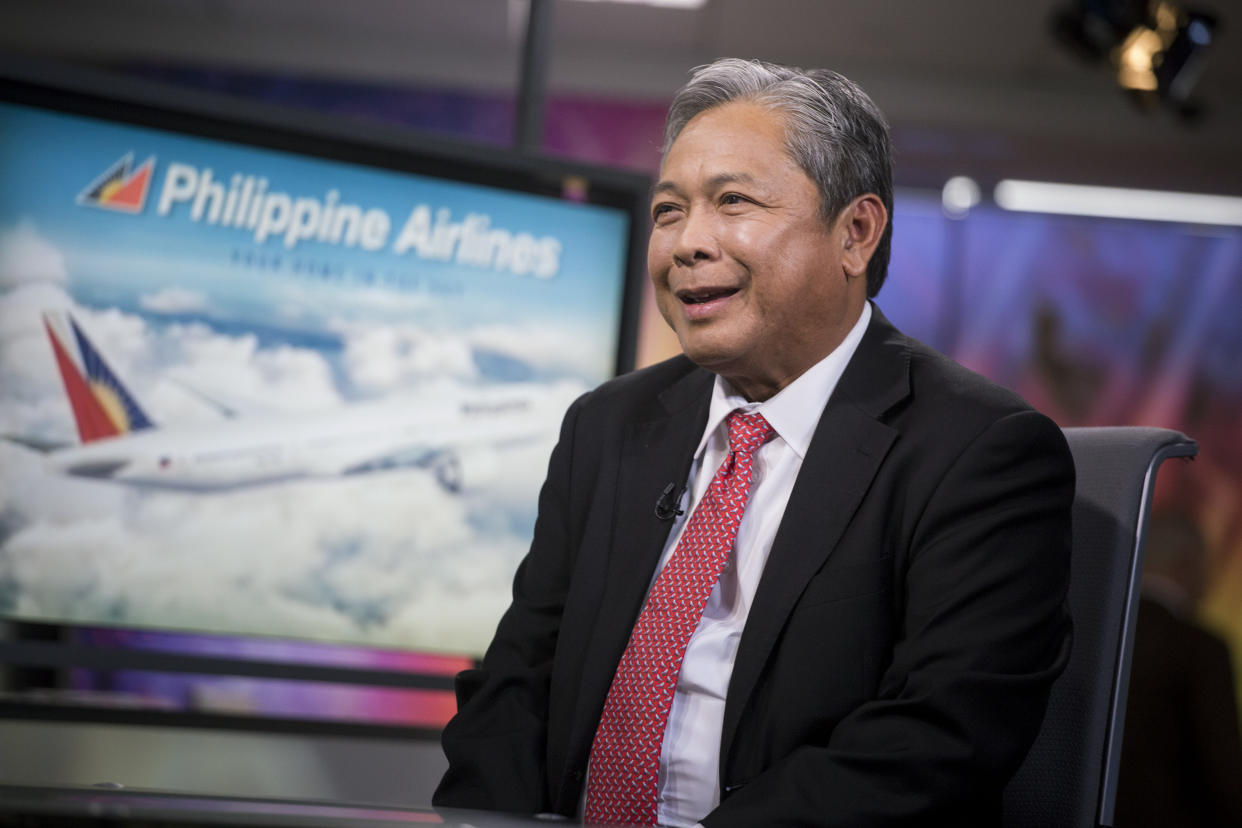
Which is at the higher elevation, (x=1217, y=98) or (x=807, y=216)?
(x=1217, y=98)

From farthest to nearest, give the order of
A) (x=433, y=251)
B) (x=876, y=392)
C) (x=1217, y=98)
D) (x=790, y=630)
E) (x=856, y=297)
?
(x=1217, y=98)
(x=433, y=251)
(x=856, y=297)
(x=876, y=392)
(x=790, y=630)

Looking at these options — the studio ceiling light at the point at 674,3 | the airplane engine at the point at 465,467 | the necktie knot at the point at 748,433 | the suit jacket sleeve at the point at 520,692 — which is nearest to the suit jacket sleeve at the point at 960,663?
the necktie knot at the point at 748,433

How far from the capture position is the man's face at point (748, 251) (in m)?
1.57

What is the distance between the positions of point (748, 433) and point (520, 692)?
50cm

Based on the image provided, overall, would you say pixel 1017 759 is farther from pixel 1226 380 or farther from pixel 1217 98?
pixel 1217 98

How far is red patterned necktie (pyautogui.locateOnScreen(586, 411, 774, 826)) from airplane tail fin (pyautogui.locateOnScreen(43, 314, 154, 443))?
125 centimetres

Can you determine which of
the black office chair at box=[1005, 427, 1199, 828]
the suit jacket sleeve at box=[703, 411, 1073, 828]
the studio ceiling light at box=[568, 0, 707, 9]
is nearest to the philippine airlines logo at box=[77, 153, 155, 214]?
the suit jacket sleeve at box=[703, 411, 1073, 828]

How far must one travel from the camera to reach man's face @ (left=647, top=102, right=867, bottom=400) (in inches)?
61.7

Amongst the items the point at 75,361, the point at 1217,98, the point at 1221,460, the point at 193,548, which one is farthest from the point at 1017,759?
the point at 1217,98

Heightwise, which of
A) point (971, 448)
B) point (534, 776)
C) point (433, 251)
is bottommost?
point (534, 776)

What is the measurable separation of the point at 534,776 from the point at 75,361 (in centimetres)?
129

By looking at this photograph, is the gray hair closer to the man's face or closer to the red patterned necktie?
the man's face

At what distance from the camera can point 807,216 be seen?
5.18 feet

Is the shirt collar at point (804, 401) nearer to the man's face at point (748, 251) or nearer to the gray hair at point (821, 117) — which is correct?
the man's face at point (748, 251)
